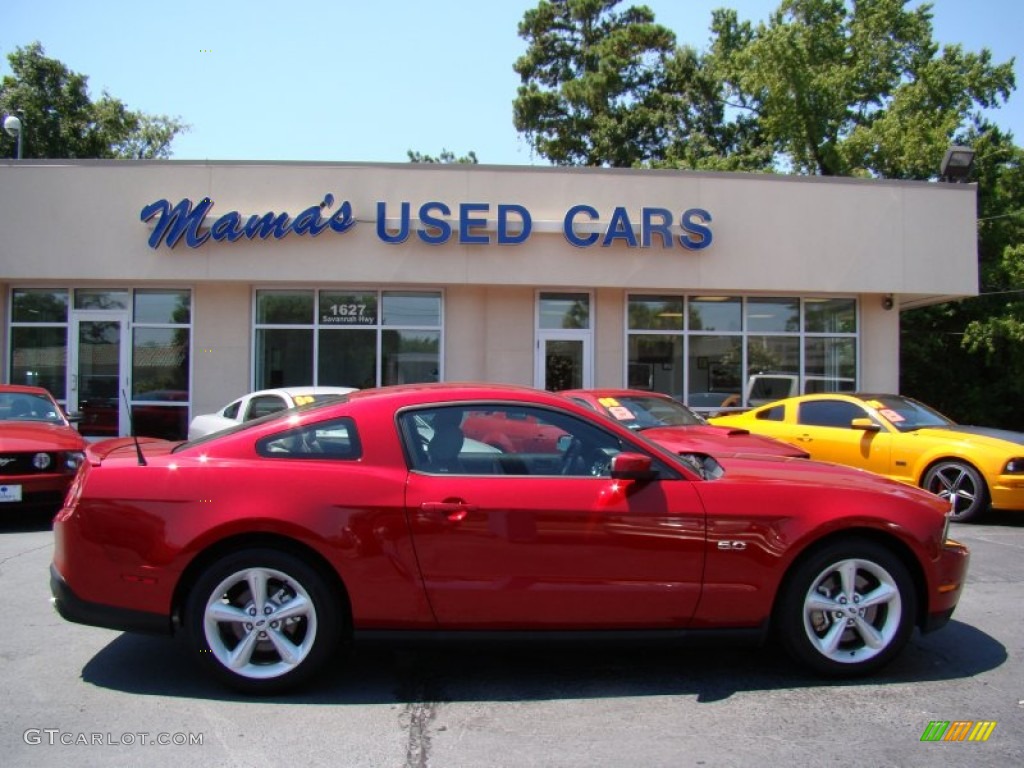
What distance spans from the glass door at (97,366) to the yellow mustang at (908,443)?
1058cm

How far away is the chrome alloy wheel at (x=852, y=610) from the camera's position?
405cm

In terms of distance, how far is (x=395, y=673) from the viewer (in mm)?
4258

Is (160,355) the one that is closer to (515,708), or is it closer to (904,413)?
(904,413)

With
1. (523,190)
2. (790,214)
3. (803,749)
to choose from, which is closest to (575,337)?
(523,190)

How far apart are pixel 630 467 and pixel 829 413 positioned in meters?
7.04

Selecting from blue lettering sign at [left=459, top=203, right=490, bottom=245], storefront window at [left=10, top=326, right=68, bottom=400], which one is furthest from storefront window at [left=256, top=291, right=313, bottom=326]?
storefront window at [left=10, top=326, right=68, bottom=400]

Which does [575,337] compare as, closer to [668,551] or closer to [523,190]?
[523,190]

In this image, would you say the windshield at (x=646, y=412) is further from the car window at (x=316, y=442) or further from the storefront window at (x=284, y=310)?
the storefront window at (x=284, y=310)

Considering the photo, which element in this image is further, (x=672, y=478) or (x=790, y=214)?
(x=790, y=214)

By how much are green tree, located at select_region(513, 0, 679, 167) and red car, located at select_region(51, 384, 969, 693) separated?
28.2 metres

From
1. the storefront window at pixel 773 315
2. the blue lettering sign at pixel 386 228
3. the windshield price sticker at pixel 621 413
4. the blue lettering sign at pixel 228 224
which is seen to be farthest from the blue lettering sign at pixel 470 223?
the windshield price sticker at pixel 621 413

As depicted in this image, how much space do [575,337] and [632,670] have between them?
10700 millimetres

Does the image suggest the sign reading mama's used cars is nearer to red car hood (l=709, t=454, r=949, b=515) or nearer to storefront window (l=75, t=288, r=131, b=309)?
storefront window (l=75, t=288, r=131, b=309)

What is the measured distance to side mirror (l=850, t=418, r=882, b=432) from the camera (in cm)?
949
